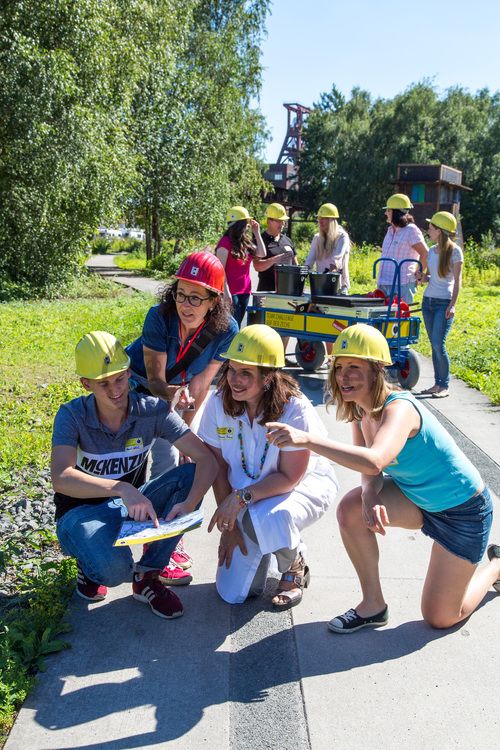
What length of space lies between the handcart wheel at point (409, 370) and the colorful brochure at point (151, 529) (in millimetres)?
5378

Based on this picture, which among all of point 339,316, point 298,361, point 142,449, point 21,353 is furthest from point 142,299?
point 142,449

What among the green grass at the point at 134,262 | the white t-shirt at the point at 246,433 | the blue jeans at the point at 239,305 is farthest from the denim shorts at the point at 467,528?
the green grass at the point at 134,262

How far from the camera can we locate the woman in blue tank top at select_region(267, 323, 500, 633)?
3.20 meters

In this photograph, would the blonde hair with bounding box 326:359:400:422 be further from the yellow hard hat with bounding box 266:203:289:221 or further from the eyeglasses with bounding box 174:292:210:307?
the yellow hard hat with bounding box 266:203:289:221

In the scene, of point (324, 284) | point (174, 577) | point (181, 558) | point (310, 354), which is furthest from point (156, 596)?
point (310, 354)

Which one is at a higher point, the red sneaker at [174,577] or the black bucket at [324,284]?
the black bucket at [324,284]

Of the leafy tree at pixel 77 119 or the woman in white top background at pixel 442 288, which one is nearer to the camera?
the woman in white top background at pixel 442 288

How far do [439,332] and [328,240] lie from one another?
192 centimetres

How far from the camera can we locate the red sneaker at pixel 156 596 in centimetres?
354

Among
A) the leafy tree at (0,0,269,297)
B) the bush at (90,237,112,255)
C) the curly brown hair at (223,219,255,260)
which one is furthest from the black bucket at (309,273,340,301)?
Answer: the bush at (90,237,112,255)

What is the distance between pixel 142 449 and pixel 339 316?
15.4 ft

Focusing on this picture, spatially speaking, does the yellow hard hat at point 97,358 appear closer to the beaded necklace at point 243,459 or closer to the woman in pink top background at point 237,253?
the beaded necklace at point 243,459

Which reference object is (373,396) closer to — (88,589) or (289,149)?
(88,589)

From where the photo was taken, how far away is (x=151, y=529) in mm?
3293
